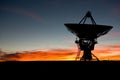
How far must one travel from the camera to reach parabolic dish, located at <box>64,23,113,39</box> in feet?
168

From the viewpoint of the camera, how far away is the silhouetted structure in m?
51.6

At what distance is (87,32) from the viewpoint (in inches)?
2106

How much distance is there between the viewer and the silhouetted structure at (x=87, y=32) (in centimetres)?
5157

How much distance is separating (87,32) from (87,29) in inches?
44.0

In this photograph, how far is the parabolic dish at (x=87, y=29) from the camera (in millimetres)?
51250
